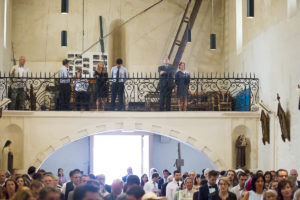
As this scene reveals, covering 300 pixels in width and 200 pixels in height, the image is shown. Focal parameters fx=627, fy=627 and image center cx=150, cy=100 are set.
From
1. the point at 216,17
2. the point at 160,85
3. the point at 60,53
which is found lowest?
the point at 160,85

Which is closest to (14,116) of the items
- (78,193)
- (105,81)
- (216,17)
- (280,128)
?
(105,81)

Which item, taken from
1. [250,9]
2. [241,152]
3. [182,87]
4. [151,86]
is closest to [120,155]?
[151,86]

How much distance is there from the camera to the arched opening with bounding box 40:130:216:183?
2266 centimetres

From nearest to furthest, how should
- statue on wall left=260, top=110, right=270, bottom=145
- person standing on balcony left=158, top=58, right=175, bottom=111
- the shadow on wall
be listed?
→ statue on wall left=260, top=110, right=270, bottom=145, person standing on balcony left=158, top=58, right=175, bottom=111, the shadow on wall

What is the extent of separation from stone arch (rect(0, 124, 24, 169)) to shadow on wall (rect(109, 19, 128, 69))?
6.59 m

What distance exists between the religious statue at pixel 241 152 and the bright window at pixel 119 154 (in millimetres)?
6369

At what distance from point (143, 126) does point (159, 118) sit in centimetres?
49

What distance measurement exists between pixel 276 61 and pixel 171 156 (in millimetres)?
8235

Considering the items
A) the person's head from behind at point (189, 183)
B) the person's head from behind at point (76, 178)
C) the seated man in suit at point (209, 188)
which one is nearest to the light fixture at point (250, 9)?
the person's head from behind at point (189, 183)

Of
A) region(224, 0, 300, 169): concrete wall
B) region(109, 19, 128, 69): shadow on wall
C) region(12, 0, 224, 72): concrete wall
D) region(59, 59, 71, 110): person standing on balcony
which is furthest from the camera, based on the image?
region(109, 19, 128, 69): shadow on wall

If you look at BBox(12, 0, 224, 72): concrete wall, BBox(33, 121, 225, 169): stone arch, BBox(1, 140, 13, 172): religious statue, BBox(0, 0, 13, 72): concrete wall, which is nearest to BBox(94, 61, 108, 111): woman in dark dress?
Answer: BBox(33, 121, 225, 169): stone arch

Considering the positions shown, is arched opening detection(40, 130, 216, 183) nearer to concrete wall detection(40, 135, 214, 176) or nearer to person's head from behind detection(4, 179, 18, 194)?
concrete wall detection(40, 135, 214, 176)

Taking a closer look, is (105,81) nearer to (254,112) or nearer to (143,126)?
(143,126)

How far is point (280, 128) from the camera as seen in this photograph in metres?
15.4
